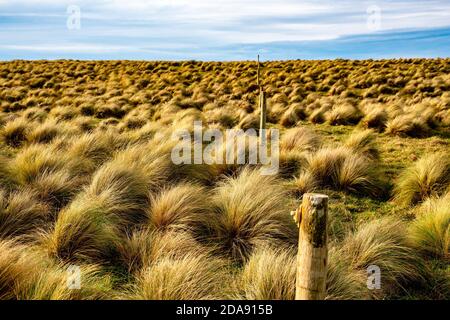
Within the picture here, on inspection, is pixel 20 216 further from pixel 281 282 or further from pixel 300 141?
pixel 300 141

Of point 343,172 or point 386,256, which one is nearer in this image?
point 386,256

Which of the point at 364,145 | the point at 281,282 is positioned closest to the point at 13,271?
the point at 281,282

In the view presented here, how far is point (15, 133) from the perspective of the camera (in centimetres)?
1047

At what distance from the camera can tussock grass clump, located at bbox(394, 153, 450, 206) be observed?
6.22m

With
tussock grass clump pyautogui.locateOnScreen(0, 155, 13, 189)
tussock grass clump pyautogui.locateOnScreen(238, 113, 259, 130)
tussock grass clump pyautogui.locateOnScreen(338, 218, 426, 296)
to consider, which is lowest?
tussock grass clump pyautogui.locateOnScreen(338, 218, 426, 296)

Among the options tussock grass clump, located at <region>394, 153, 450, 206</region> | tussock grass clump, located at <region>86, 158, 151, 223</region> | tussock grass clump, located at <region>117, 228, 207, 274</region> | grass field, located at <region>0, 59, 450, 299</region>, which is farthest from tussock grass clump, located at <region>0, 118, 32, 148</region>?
tussock grass clump, located at <region>394, 153, 450, 206</region>

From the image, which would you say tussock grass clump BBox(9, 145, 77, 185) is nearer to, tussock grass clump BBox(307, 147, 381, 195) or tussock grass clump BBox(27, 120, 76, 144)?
tussock grass clump BBox(27, 120, 76, 144)

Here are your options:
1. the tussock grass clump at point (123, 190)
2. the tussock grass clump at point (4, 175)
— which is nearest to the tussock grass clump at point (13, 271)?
the tussock grass clump at point (123, 190)

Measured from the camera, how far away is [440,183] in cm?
640

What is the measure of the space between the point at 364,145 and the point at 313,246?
22.6ft

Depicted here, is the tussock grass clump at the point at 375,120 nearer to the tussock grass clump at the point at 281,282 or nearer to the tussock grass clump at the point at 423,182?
the tussock grass clump at the point at 423,182

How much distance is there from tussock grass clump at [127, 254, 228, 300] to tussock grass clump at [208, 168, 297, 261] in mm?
613

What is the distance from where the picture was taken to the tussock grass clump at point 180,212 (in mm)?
4953
